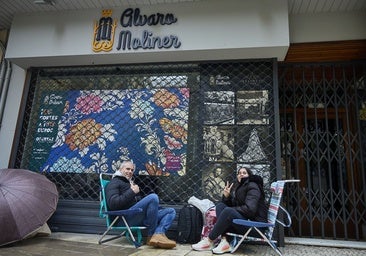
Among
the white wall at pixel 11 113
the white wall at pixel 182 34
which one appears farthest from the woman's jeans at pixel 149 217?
the white wall at pixel 11 113

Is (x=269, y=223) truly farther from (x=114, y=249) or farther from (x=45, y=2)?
(x=45, y=2)

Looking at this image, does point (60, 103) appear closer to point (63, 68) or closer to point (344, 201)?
point (63, 68)

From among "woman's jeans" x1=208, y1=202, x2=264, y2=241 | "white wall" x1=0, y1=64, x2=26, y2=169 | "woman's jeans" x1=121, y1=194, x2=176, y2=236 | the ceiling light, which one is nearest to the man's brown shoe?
"woman's jeans" x1=121, y1=194, x2=176, y2=236

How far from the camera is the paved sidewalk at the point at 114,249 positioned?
341 cm

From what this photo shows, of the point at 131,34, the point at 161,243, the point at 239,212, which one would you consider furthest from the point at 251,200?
the point at 131,34

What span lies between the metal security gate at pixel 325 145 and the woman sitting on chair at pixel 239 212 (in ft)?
3.97

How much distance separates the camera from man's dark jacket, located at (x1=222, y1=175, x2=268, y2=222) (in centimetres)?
366

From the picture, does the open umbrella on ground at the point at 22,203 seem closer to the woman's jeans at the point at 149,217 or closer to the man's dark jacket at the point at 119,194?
the man's dark jacket at the point at 119,194

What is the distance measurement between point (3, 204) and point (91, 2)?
355 cm

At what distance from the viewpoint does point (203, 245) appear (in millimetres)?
3740

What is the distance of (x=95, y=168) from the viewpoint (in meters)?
5.02

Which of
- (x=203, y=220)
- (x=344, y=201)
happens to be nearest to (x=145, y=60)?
(x=203, y=220)

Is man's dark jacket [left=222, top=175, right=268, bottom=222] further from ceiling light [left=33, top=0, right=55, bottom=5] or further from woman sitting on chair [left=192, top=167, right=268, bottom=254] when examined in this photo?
ceiling light [left=33, top=0, right=55, bottom=5]

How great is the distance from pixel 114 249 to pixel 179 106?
2.48 meters
